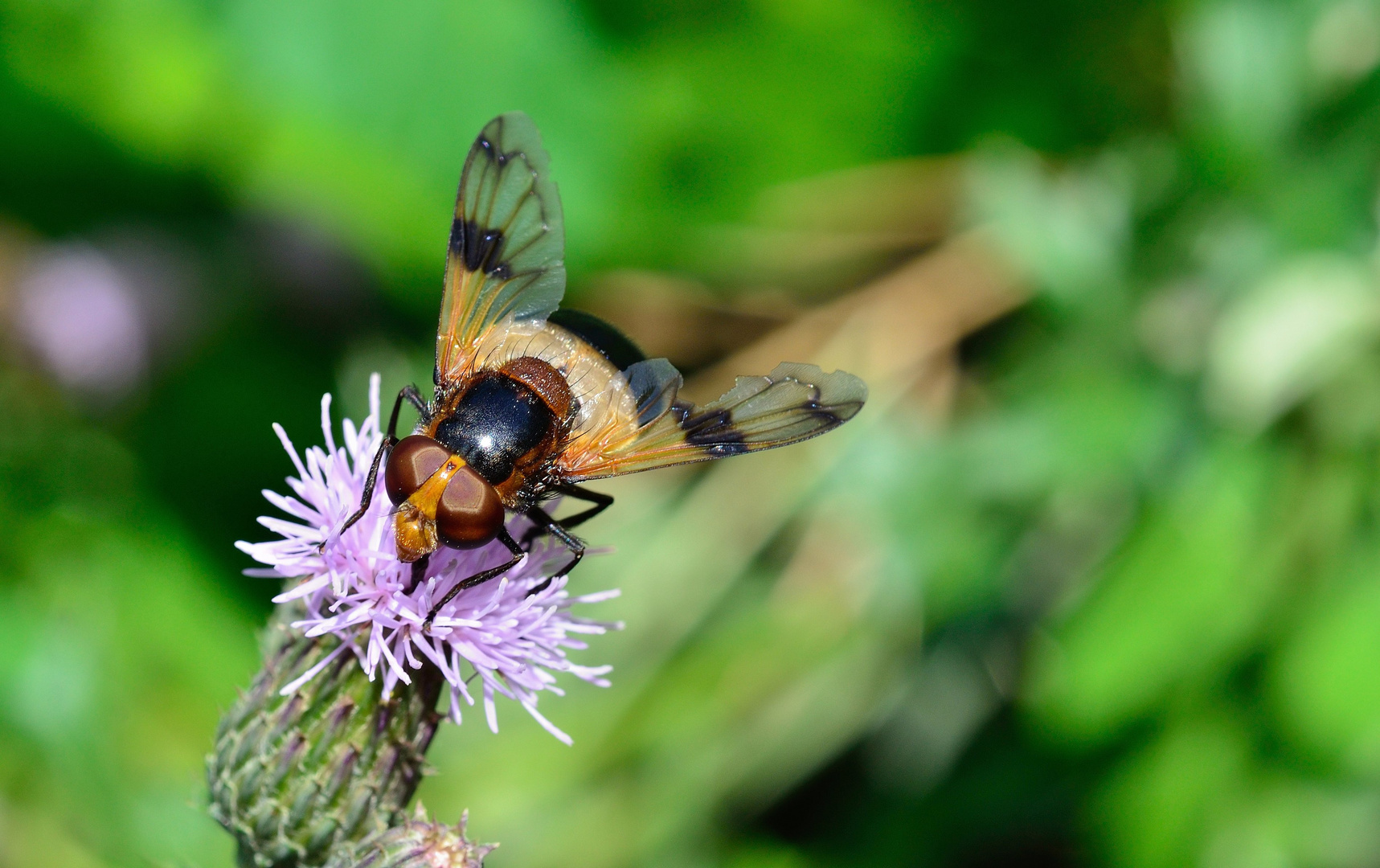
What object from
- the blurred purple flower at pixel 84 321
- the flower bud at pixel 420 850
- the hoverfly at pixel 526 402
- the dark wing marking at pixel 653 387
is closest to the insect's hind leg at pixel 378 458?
the hoverfly at pixel 526 402

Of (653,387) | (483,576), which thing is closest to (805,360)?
(653,387)

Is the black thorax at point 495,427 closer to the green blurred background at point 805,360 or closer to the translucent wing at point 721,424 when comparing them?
the translucent wing at point 721,424

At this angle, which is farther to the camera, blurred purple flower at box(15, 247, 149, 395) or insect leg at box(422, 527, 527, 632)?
blurred purple flower at box(15, 247, 149, 395)

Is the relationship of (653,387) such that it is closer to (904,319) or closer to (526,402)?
(526,402)

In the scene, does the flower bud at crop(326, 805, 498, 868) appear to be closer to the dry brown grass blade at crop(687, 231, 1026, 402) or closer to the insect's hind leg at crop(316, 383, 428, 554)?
the insect's hind leg at crop(316, 383, 428, 554)

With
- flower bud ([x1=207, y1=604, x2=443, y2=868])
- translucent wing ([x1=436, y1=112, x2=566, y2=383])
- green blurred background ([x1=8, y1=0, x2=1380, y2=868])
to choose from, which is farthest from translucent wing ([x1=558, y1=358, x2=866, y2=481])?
green blurred background ([x1=8, y1=0, x2=1380, y2=868])

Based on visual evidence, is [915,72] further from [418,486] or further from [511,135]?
[418,486]

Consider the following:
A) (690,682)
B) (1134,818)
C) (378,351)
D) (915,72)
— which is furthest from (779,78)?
(1134,818)
